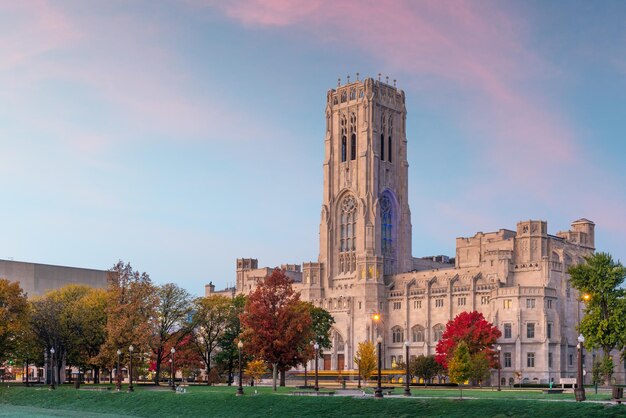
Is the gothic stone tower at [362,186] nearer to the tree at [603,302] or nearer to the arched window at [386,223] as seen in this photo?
the arched window at [386,223]

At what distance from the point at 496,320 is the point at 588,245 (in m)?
26.1

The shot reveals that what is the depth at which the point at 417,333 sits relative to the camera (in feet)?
483

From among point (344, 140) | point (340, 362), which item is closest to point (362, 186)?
point (344, 140)

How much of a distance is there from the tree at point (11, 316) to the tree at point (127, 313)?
9.36 metres

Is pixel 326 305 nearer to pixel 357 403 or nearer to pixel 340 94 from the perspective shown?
pixel 340 94

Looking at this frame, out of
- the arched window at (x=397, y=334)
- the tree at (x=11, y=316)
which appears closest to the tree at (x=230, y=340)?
the tree at (x=11, y=316)

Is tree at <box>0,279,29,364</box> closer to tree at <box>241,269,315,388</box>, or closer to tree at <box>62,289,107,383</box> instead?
tree at <box>62,289,107,383</box>

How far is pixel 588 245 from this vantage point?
146 metres

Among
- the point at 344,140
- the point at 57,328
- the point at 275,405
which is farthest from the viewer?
the point at 344,140

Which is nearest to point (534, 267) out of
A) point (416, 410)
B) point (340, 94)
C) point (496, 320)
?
point (496, 320)

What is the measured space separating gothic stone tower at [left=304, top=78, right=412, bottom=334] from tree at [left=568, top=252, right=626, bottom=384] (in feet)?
244

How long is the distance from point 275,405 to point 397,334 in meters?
89.0

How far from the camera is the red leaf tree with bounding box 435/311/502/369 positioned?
11912cm

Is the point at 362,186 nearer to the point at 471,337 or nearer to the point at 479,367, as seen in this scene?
the point at 471,337
